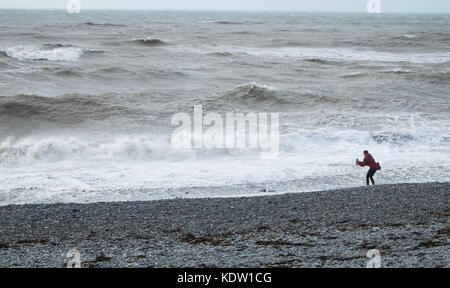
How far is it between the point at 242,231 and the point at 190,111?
11.9 metres

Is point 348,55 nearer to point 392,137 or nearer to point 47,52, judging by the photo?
point 47,52

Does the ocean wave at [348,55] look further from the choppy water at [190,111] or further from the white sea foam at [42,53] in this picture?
the white sea foam at [42,53]

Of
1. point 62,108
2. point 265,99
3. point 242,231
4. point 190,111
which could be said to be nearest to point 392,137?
point 265,99

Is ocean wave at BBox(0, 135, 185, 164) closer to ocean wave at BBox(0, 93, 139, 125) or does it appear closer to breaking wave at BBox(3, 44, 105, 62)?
ocean wave at BBox(0, 93, 139, 125)

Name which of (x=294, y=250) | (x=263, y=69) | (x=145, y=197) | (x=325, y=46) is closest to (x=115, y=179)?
(x=145, y=197)

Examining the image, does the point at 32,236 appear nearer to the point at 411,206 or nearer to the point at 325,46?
the point at 411,206

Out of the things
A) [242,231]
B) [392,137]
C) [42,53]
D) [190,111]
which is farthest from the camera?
[42,53]

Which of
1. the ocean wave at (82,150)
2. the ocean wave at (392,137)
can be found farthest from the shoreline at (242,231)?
the ocean wave at (392,137)

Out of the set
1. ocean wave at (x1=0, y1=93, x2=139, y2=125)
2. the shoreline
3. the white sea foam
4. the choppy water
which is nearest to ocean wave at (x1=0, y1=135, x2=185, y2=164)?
the choppy water

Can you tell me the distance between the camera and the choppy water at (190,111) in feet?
38.1

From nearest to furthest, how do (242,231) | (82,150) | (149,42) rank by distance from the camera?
(242,231), (82,150), (149,42)

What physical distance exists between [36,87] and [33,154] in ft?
34.2

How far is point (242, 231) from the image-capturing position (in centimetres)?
795

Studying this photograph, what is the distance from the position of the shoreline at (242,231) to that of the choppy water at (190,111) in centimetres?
127
